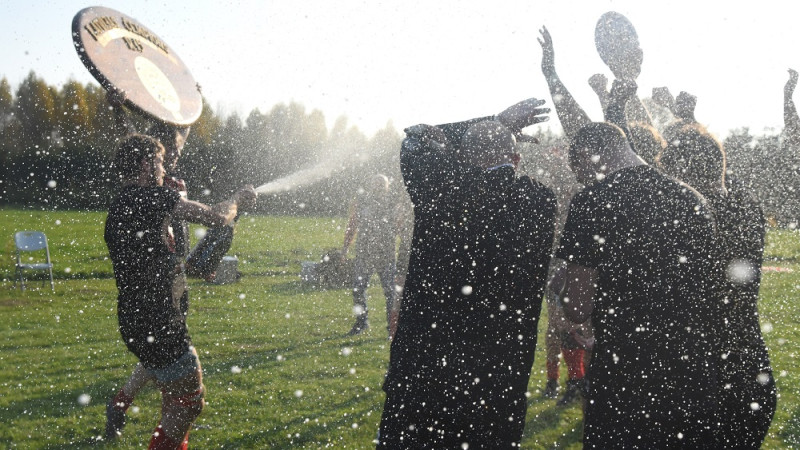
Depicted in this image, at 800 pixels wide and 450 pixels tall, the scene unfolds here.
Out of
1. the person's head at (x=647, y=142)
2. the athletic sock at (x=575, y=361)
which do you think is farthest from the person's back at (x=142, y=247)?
the athletic sock at (x=575, y=361)

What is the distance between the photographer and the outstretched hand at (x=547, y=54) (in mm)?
3326

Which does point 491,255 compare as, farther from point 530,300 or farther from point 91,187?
point 91,187

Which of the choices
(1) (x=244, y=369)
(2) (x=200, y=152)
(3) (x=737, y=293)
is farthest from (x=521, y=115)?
(2) (x=200, y=152)

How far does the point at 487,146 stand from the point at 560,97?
3.94ft

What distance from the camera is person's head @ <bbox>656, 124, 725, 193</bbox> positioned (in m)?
2.67

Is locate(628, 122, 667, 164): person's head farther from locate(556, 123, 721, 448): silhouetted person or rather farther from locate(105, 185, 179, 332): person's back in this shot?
locate(105, 185, 179, 332): person's back

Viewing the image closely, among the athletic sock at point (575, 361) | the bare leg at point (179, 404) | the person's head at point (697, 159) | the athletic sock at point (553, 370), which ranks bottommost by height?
the athletic sock at point (553, 370)

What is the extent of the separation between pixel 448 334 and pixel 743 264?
4.66 ft

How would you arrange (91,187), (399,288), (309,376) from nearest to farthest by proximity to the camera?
(309,376) → (399,288) → (91,187)

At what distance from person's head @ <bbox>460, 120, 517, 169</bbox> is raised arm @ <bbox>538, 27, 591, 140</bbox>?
98 cm

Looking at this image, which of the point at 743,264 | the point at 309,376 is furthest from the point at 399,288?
the point at 743,264

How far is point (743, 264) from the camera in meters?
2.62

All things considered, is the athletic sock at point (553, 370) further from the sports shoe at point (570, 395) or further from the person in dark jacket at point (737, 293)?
the person in dark jacket at point (737, 293)

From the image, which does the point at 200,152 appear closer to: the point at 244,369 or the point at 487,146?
the point at 244,369
